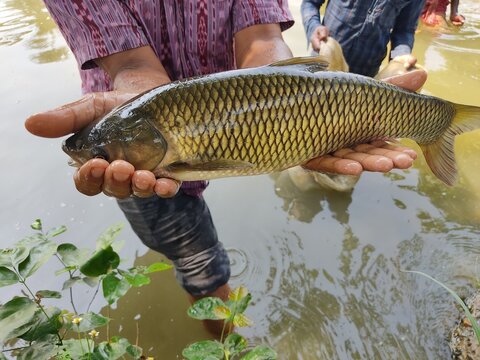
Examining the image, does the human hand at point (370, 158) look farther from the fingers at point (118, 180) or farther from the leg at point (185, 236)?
the fingers at point (118, 180)

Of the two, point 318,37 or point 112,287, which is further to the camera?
point 318,37

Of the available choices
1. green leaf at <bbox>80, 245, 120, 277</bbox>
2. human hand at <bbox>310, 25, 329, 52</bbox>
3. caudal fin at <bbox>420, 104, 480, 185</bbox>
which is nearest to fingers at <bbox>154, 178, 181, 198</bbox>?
green leaf at <bbox>80, 245, 120, 277</bbox>

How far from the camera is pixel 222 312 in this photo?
3.95ft

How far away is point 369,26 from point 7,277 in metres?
2.62

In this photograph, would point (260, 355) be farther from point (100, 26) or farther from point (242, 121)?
point (100, 26)

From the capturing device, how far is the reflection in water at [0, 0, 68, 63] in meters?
4.85

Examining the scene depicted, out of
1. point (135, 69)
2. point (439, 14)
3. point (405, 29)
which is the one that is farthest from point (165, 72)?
point (439, 14)

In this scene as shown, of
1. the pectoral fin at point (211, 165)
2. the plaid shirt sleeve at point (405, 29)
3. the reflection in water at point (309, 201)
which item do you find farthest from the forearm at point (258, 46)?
the plaid shirt sleeve at point (405, 29)

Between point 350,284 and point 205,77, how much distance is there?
1572 millimetres

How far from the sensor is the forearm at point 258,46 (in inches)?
62.0

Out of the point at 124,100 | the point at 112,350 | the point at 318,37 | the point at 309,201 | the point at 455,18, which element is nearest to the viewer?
the point at 112,350

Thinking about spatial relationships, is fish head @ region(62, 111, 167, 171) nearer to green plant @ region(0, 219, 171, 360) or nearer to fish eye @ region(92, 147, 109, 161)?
fish eye @ region(92, 147, 109, 161)

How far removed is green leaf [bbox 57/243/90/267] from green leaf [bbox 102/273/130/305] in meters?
0.10

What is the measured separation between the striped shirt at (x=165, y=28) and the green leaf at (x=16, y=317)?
0.75m
